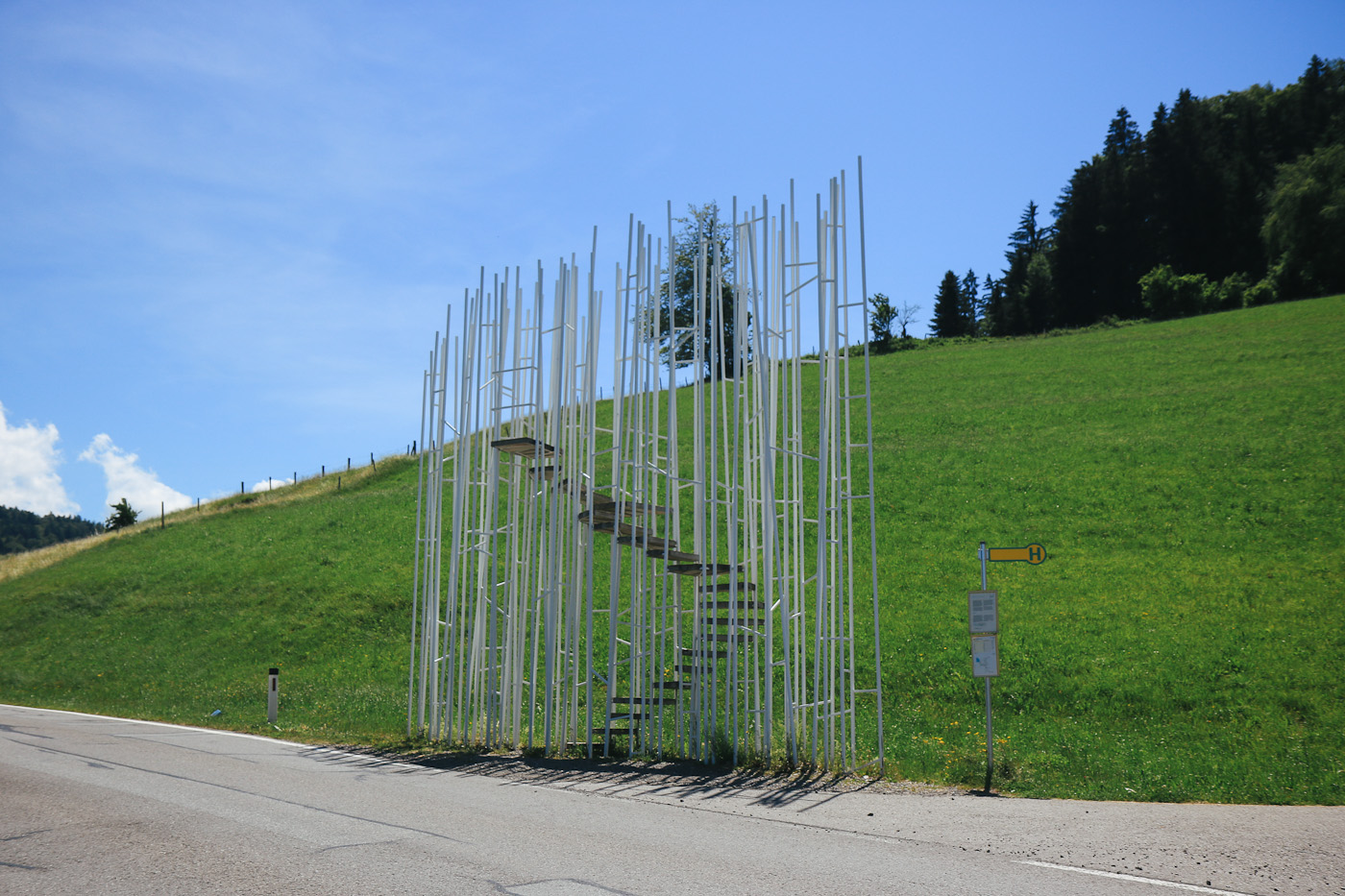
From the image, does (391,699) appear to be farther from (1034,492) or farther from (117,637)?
(1034,492)

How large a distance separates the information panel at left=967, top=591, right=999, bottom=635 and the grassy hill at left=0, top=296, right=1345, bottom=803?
1.48 m

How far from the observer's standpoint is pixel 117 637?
2573 cm

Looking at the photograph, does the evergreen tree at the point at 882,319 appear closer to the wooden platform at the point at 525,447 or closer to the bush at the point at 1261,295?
the bush at the point at 1261,295

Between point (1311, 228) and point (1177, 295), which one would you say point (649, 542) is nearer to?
point (1311, 228)

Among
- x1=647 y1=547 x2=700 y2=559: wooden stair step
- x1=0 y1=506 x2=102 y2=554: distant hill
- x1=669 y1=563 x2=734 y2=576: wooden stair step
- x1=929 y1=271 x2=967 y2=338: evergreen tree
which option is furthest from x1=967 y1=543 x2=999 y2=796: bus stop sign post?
x1=0 y1=506 x2=102 y2=554: distant hill

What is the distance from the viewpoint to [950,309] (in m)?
79.8

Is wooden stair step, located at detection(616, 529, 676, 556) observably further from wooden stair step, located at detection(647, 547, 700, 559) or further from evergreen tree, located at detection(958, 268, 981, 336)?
evergreen tree, located at detection(958, 268, 981, 336)

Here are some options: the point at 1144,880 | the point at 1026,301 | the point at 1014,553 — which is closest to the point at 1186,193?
the point at 1026,301

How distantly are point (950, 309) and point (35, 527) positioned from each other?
331ft

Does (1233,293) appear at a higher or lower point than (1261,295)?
higher

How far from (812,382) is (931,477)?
38.1 feet

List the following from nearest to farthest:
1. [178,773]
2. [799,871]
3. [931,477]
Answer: [799,871] < [178,773] < [931,477]

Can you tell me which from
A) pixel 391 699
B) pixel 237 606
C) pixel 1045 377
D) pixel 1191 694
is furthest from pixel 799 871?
pixel 1045 377

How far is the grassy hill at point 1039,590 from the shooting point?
12.2 meters
